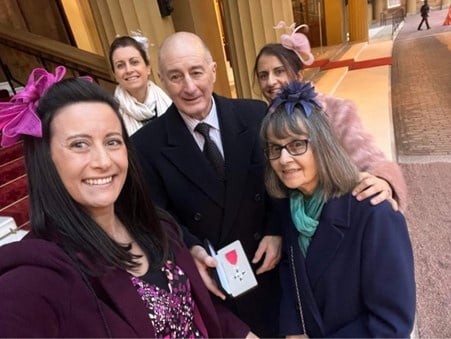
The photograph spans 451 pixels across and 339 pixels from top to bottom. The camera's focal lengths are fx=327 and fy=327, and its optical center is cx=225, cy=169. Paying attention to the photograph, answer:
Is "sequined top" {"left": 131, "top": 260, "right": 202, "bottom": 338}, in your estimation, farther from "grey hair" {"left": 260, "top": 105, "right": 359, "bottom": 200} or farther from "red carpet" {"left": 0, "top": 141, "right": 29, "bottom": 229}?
"red carpet" {"left": 0, "top": 141, "right": 29, "bottom": 229}

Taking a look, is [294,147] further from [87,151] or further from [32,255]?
[32,255]

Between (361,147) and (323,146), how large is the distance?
1.34 feet

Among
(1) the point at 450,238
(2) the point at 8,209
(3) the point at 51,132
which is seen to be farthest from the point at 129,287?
(1) the point at 450,238

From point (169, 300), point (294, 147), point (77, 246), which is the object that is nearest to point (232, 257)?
point (169, 300)

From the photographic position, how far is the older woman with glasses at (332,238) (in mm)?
1087

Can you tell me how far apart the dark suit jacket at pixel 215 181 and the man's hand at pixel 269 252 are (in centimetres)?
→ 5

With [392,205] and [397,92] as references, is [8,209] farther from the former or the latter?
[397,92]

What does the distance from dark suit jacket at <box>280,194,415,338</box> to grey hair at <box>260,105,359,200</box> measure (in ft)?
0.18

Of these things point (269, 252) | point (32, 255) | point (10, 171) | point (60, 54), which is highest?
point (60, 54)

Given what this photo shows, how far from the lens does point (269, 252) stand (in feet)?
5.16

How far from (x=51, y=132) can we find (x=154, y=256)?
0.51 m

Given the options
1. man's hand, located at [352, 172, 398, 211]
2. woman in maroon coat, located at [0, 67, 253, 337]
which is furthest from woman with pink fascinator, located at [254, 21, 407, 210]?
woman in maroon coat, located at [0, 67, 253, 337]

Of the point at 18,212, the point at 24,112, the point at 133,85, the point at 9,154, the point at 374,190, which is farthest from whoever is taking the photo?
the point at 9,154

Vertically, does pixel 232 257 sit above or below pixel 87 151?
below
